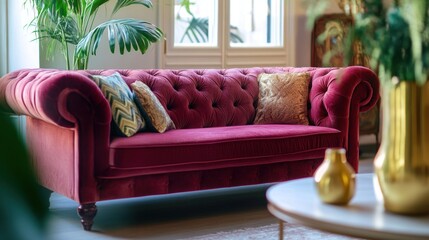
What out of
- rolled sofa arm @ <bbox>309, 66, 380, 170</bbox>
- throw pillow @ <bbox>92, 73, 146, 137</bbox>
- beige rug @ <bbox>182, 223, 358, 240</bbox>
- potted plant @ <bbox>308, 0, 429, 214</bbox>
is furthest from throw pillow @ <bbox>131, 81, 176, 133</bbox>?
potted plant @ <bbox>308, 0, 429, 214</bbox>

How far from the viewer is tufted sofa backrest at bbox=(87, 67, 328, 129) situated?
3.84 metres

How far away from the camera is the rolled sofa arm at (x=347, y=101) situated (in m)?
3.86

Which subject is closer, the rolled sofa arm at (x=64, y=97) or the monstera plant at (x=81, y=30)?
the rolled sofa arm at (x=64, y=97)

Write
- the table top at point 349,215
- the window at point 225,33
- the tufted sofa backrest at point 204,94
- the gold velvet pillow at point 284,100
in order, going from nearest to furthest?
1. the table top at point 349,215
2. the tufted sofa backrest at point 204,94
3. the gold velvet pillow at point 284,100
4. the window at point 225,33

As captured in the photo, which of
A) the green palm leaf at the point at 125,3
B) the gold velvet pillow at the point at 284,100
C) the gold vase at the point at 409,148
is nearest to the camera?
the gold vase at the point at 409,148

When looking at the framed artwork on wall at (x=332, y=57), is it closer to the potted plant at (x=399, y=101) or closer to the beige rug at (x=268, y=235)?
the beige rug at (x=268, y=235)

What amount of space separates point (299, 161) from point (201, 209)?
638mm

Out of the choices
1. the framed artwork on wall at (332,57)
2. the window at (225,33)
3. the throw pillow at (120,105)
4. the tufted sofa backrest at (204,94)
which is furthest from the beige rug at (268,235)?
the framed artwork on wall at (332,57)

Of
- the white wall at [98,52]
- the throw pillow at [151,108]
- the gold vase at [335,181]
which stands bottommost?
the gold vase at [335,181]

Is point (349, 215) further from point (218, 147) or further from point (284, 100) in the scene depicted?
point (284, 100)

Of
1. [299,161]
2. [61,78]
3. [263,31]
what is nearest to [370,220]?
[61,78]

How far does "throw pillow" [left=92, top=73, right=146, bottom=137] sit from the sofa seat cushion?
0.22 ft

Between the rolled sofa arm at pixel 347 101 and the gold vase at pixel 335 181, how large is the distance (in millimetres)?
1821

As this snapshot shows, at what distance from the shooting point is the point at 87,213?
3.17m
